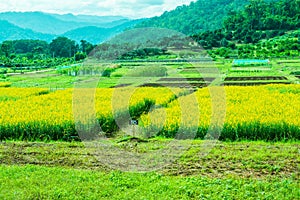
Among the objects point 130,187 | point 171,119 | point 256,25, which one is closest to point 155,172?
point 130,187

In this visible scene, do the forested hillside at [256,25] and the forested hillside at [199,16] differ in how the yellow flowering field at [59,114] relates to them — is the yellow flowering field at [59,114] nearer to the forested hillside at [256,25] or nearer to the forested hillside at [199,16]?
the forested hillside at [256,25]

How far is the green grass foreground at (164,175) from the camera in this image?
23.9ft

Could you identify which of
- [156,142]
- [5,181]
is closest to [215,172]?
[156,142]

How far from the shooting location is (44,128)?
12.3m

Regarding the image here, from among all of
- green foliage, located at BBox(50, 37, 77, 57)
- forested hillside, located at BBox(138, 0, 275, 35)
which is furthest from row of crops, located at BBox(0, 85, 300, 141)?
forested hillside, located at BBox(138, 0, 275, 35)

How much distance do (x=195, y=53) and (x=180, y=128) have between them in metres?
54.6

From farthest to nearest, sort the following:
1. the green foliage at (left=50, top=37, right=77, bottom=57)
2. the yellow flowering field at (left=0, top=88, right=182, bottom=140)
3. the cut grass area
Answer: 1. the green foliage at (left=50, top=37, right=77, bottom=57)
2. the yellow flowering field at (left=0, top=88, right=182, bottom=140)
3. the cut grass area

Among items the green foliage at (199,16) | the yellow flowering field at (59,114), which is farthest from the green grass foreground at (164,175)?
the green foliage at (199,16)

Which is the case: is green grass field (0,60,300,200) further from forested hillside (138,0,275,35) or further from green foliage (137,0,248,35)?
green foliage (137,0,248,35)

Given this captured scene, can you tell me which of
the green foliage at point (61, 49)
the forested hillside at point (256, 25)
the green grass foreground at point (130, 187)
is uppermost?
the forested hillside at point (256, 25)

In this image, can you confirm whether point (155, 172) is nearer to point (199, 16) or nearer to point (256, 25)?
point (256, 25)

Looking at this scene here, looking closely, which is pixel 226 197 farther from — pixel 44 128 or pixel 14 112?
pixel 14 112

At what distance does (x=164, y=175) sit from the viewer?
848 centimetres

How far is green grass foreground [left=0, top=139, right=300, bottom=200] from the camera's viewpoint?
7.27 m
